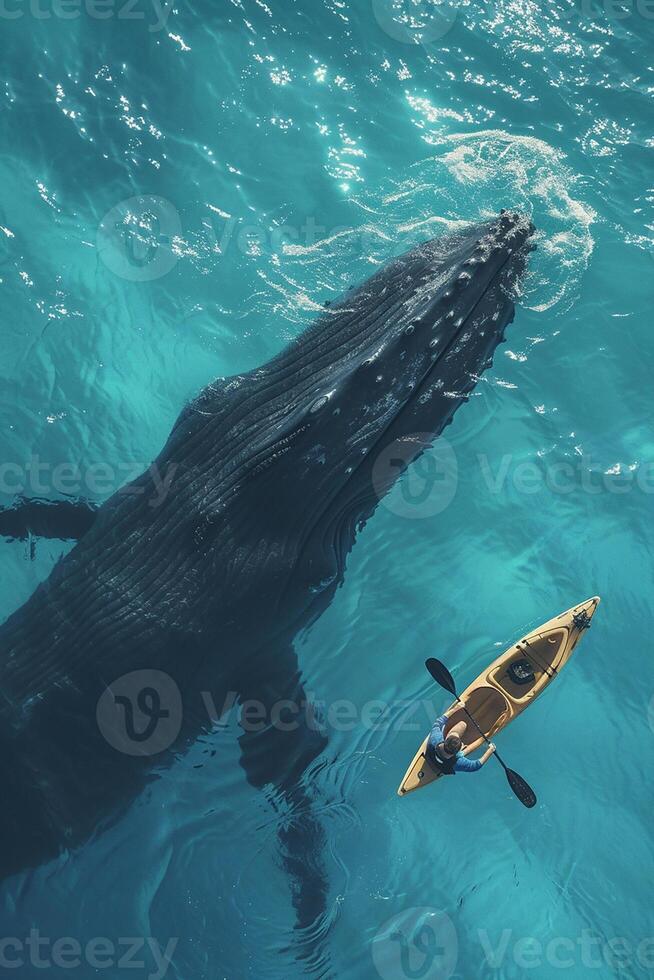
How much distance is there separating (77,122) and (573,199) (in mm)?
9712

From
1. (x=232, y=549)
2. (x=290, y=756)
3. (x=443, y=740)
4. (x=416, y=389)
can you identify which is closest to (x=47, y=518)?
(x=232, y=549)

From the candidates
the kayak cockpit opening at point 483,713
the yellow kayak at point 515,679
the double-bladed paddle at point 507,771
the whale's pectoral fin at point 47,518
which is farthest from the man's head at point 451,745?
the whale's pectoral fin at point 47,518

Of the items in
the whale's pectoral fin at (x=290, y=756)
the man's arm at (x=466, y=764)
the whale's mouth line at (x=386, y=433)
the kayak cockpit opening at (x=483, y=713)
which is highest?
the whale's mouth line at (x=386, y=433)

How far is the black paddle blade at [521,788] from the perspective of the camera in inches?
570

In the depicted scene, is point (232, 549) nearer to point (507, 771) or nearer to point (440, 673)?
point (440, 673)

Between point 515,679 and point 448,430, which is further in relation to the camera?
point 448,430

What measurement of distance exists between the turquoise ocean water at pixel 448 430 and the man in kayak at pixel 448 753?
1295 mm

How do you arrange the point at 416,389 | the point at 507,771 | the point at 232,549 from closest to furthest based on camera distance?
the point at 416,389 < the point at 232,549 < the point at 507,771

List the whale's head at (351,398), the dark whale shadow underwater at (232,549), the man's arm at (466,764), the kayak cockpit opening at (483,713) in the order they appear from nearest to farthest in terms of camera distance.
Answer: the whale's head at (351,398)
the dark whale shadow underwater at (232,549)
the man's arm at (466,764)
the kayak cockpit opening at (483,713)

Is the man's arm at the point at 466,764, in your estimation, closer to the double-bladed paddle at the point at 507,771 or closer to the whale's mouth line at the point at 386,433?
the double-bladed paddle at the point at 507,771

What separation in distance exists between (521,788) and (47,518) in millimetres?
8952

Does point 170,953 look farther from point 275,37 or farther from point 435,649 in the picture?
point 275,37

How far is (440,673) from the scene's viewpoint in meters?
14.5

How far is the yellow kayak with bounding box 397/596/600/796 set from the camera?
1500 cm
